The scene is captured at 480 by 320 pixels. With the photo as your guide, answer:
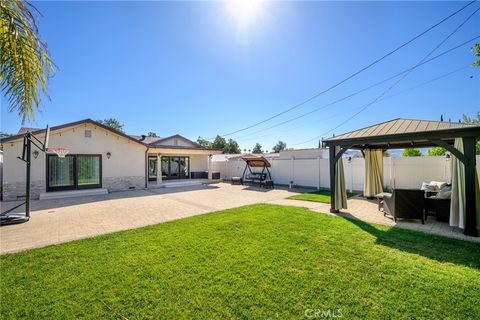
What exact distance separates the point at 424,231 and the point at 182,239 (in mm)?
6782

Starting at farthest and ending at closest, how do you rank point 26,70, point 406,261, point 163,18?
point 163,18 → point 406,261 → point 26,70

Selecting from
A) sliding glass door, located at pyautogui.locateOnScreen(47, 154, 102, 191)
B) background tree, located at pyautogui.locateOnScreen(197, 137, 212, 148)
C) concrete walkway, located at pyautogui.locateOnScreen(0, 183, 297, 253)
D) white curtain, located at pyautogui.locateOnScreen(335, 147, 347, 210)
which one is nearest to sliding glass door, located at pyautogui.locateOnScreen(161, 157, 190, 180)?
sliding glass door, located at pyautogui.locateOnScreen(47, 154, 102, 191)

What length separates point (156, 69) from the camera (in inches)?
472

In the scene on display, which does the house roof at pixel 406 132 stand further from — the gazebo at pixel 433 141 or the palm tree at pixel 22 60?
the palm tree at pixel 22 60

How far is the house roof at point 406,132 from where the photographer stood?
17.8ft

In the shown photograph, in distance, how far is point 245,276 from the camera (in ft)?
11.2

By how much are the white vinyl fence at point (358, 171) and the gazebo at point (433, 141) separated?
5.29 m

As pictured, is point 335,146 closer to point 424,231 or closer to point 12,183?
point 424,231

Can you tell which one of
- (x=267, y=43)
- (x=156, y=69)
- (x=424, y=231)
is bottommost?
(x=424, y=231)

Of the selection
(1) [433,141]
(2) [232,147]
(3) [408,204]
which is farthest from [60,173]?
(2) [232,147]

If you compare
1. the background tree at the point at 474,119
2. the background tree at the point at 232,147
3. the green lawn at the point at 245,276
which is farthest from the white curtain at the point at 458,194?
the background tree at the point at 232,147

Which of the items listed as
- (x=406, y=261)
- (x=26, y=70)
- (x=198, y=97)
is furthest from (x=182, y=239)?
(x=198, y=97)

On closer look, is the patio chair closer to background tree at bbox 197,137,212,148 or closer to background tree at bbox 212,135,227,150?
background tree at bbox 212,135,227,150

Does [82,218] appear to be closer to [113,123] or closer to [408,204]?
A: [408,204]
